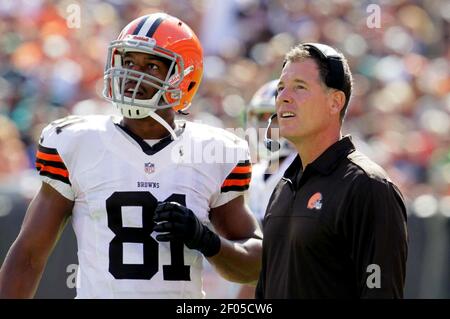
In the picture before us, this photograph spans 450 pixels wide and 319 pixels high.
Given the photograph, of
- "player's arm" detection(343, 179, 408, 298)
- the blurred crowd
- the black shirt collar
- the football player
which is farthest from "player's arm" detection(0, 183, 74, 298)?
the blurred crowd

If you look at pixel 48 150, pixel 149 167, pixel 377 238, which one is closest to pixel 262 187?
pixel 149 167

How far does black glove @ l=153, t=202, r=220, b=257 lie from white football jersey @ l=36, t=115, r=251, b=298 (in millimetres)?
126

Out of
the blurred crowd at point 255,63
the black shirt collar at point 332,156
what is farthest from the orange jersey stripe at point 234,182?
the blurred crowd at point 255,63

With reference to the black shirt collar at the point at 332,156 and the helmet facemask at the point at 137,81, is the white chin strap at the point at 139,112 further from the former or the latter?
the black shirt collar at the point at 332,156

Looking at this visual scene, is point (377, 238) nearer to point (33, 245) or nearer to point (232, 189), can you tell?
point (232, 189)

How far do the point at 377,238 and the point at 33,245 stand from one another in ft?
4.19

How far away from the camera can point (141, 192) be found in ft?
11.8

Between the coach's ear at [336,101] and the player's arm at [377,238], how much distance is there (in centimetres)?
33

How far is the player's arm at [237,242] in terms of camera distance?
11.9 ft

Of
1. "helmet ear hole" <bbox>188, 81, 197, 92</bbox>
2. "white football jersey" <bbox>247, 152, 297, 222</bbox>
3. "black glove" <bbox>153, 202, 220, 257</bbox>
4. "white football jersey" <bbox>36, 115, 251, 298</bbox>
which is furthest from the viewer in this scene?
"white football jersey" <bbox>247, 152, 297, 222</bbox>

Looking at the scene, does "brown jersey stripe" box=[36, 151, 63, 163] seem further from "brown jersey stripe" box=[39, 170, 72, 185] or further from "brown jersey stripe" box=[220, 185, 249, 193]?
"brown jersey stripe" box=[220, 185, 249, 193]

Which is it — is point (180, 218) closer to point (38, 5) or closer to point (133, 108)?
point (133, 108)

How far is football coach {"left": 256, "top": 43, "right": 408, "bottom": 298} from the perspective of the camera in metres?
3.01
